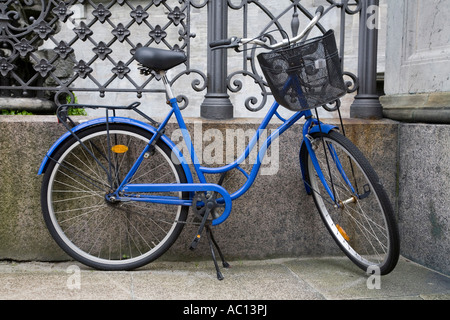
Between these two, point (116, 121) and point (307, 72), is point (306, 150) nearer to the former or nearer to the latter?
point (307, 72)

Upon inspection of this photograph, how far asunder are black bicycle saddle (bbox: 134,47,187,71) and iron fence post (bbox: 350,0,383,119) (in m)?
1.58

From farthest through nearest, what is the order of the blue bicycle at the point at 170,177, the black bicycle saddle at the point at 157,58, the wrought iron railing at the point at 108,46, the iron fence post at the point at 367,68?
the iron fence post at the point at 367,68 < the wrought iron railing at the point at 108,46 < the black bicycle saddle at the point at 157,58 < the blue bicycle at the point at 170,177

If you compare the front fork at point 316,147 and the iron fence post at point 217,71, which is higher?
the iron fence post at point 217,71

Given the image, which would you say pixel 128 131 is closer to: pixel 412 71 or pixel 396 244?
pixel 396 244

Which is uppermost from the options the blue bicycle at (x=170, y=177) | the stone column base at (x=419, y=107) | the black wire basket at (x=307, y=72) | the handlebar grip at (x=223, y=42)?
the handlebar grip at (x=223, y=42)

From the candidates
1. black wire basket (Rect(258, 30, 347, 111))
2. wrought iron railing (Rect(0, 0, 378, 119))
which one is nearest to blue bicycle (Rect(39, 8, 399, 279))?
black wire basket (Rect(258, 30, 347, 111))

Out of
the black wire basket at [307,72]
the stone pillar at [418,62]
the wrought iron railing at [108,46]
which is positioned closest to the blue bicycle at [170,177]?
the black wire basket at [307,72]

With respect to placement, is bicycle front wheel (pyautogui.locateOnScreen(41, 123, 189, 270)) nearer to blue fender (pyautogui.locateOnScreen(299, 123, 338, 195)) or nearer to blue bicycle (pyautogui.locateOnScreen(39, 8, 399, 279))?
blue bicycle (pyautogui.locateOnScreen(39, 8, 399, 279))

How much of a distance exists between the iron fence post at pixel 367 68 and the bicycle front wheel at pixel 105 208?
5.18ft

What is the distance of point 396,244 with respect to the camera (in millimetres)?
2766

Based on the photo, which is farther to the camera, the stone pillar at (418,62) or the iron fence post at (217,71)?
the iron fence post at (217,71)

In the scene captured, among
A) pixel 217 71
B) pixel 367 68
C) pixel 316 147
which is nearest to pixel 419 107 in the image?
pixel 367 68

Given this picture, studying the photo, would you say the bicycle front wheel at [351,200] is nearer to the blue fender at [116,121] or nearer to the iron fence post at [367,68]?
the iron fence post at [367,68]

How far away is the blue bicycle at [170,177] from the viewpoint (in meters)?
2.69
